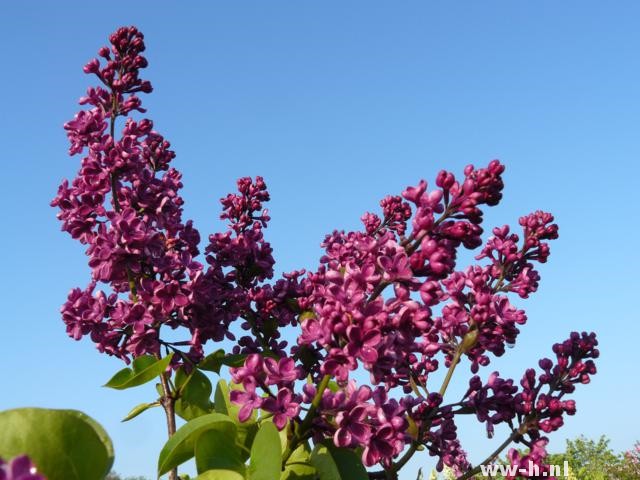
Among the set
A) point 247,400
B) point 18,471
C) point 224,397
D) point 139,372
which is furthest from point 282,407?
point 18,471

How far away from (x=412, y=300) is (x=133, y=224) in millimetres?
1506

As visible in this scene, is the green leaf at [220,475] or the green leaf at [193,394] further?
the green leaf at [193,394]

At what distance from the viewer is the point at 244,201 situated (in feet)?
12.7

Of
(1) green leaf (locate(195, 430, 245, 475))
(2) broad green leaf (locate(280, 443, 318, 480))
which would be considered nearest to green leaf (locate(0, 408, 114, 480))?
(1) green leaf (locate(195, 430, 245, 475))

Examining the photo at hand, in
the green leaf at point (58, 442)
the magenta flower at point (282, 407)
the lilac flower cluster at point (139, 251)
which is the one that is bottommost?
the green leaf at point (58, 442)

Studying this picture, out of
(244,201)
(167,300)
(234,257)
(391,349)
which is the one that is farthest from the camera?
(244,201)

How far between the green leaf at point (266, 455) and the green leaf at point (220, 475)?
112 millimetres

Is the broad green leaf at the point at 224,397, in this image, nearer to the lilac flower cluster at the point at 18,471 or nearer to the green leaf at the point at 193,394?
the green leaf at the point at 193,394

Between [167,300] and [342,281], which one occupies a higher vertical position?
[167,300]

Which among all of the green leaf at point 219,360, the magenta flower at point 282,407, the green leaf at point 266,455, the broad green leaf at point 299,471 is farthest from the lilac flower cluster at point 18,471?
the green leaf at point 219,360

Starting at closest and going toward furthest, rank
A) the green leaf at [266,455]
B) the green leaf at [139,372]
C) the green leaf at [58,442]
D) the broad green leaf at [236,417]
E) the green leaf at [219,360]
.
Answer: the green leaf at [58,442] < the green leaf at [266,455] < the broad green leaf at [236,417] < the green leaf at [139,372] < the green leaf at [219,360]

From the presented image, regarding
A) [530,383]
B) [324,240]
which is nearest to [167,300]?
[324,240]

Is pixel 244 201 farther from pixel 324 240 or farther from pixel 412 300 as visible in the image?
pixel 412 300

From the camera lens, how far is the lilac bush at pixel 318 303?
6.57 ft
